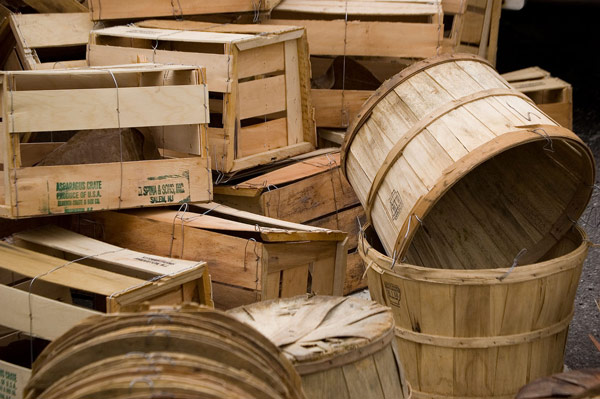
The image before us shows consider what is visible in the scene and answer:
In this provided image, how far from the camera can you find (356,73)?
6430 millimetres

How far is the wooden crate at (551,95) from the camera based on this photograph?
666 centimetres

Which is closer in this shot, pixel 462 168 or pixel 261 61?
pixel 462 168

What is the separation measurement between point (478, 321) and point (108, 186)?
80.6 inches

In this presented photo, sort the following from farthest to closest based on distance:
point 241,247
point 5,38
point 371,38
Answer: point 5,38 → point 371,38 → point 241,247

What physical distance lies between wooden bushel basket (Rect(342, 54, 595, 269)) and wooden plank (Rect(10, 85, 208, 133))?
92cm

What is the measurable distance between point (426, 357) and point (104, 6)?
11.8ft

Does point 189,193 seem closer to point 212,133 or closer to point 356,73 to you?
point 212,133

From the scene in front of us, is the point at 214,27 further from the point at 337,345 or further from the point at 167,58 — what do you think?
the point at 337,345

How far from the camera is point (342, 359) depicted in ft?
9.91

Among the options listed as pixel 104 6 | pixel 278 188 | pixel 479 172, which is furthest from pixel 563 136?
pixel 104 6

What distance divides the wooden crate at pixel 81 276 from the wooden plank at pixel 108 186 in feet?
0.61

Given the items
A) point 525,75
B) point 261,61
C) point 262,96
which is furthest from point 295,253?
point 525,75

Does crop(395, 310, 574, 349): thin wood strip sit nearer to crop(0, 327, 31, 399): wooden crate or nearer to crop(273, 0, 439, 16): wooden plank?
crop(0, 327, 31, 399): wooden crate

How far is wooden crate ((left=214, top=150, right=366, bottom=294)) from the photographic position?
5246 mm
